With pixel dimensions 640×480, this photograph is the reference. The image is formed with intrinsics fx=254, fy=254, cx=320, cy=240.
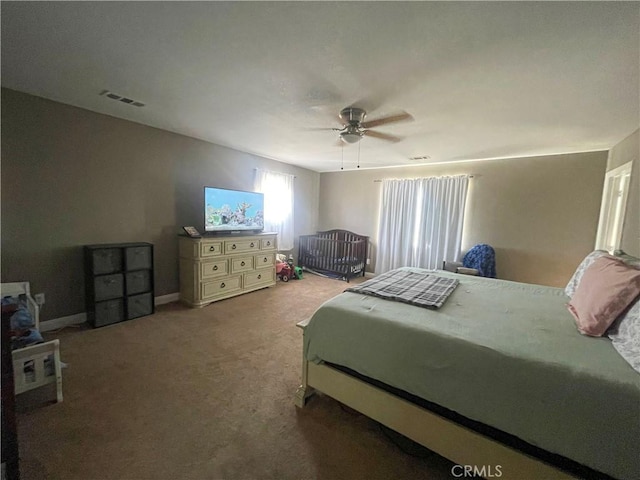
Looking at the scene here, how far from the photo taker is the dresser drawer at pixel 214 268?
3.35 meters

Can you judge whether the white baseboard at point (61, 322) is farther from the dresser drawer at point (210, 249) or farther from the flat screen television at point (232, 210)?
the flat screen television at point (232, 210)

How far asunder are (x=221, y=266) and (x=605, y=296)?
12.0 ft

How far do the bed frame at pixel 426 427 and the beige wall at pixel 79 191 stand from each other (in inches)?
109

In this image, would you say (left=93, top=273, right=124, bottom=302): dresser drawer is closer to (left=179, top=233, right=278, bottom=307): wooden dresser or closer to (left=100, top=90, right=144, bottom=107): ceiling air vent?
(left=179, top=233, right=278, bottom=307): wooden dresser

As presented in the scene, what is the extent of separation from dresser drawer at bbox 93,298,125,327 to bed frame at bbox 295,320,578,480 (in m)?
2.34

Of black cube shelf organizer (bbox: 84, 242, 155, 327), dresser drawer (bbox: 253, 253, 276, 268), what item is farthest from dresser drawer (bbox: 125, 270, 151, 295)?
dresser drawer (bbox: 253, 253, 276, 268)

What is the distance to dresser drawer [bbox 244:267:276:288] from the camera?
3.96 m

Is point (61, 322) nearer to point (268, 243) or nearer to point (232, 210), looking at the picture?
point (232, 210)

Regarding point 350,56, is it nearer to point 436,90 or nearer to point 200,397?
point 436,90

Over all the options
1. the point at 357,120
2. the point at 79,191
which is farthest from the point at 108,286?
the point at 357,120

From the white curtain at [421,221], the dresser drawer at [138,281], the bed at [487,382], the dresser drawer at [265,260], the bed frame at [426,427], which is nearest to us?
the bed at [487,382]

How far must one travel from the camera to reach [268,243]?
→ 4250mm

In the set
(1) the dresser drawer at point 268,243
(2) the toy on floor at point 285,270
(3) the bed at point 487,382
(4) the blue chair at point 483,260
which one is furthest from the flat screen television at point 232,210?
(4) the blue chair at point 483,260

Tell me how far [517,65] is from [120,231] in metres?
3.98
